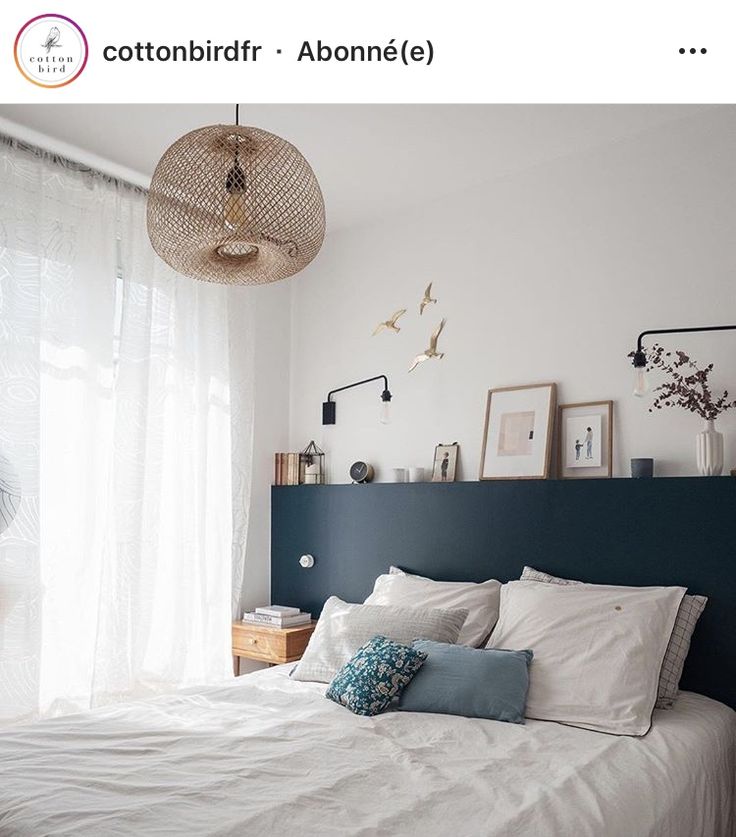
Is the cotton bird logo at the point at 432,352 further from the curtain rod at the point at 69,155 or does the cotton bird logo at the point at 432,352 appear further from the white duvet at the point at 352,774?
the white duvet at the point at 352,774

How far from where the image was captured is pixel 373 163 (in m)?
3.42

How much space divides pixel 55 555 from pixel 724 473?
255 cm

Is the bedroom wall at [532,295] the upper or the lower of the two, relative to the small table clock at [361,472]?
upper

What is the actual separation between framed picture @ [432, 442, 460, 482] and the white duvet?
1.26 m

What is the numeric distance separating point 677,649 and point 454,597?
850mm

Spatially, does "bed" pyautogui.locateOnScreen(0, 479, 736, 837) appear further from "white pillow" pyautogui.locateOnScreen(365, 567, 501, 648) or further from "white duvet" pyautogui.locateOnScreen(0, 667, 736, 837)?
"white pillow" pyautogui.locateOnScreen(365, 567, 501, 648)

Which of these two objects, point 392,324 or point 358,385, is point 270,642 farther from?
point 392,324

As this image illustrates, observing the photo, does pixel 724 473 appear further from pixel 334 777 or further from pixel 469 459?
pixel 334 777

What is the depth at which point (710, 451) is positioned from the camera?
274cm

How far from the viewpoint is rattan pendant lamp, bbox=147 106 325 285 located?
6.65ft

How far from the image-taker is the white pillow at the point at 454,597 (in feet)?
9.69

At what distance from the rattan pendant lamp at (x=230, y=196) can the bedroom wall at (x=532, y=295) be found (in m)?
1.48

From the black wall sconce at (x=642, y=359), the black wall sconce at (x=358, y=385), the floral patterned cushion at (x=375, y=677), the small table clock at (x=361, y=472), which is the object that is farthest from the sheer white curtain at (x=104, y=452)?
the black wall sconce at (x=642, y=359)

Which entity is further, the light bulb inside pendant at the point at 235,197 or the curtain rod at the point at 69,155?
the curtain rod at the point at 69,155
